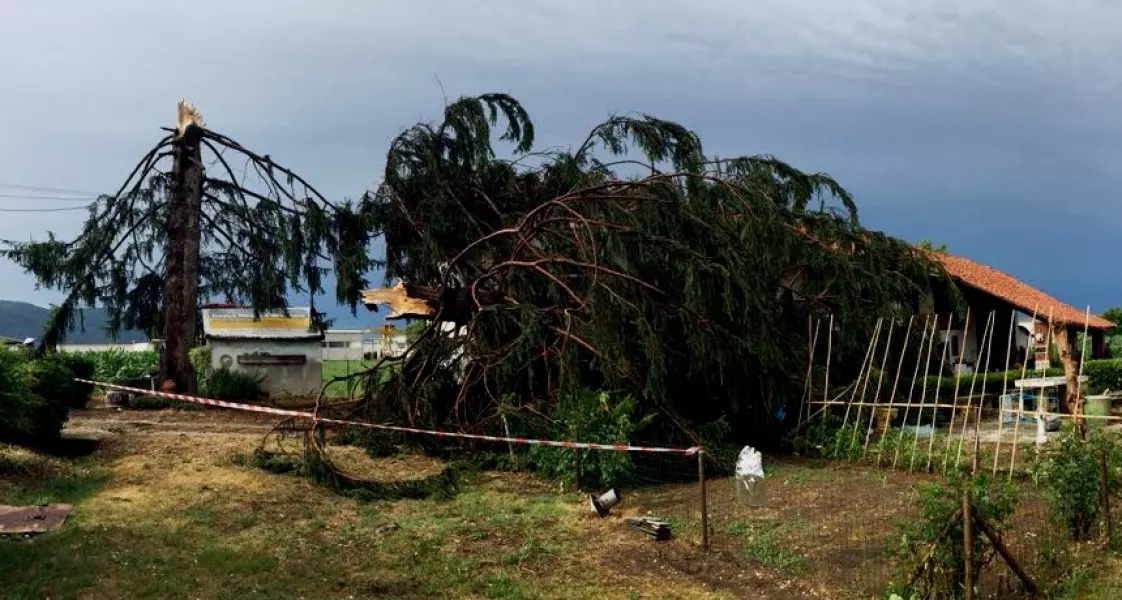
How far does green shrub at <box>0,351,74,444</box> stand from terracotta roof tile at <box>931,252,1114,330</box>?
17354mm

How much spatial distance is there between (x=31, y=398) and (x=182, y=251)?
7.75 metres

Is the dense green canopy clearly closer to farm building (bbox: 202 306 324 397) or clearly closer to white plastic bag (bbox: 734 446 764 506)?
white plastic bag (bbox: 734 446 764 506)

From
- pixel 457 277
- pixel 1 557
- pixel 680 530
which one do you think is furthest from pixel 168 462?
pixel 680 530

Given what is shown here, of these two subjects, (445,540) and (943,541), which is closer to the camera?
(943,541)

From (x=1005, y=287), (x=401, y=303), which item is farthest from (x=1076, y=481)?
(x=1005, y=287)

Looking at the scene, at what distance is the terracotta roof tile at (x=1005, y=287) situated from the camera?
2131 centimetres

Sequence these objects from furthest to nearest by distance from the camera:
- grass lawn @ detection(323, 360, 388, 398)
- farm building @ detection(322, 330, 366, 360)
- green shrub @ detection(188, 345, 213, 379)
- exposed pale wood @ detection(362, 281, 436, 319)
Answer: farm building @ detection(322, 330, 366, 360)
green shrub @ detection(188, 345, 213, 379)
grass lawn @ detection(323, 360, 388, 398)
exposed pale wood @ detection(362, 281, 436, 319)

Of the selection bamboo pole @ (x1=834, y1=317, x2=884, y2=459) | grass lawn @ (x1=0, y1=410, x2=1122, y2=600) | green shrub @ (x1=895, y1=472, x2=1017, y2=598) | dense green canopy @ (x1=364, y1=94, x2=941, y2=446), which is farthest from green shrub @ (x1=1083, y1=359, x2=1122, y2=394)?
green shrub @ (x1=895, y1=472, x2=1017, y2=598)

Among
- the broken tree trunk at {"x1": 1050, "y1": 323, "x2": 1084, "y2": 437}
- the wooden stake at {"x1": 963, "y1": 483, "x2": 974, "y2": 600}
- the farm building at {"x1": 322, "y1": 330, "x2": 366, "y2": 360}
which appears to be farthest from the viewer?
the farm building at {"x1": 322, "y1": 330, "x2": 366, "y2": 360}

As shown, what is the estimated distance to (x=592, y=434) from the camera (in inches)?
358

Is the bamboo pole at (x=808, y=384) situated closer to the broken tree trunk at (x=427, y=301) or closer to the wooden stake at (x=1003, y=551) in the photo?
the broken tree trunk at (x=427, y=301)

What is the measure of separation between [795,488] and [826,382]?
2.96 m

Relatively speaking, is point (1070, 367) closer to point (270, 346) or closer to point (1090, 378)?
point (1090, 378)

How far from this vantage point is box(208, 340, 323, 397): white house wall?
19.4 meters
